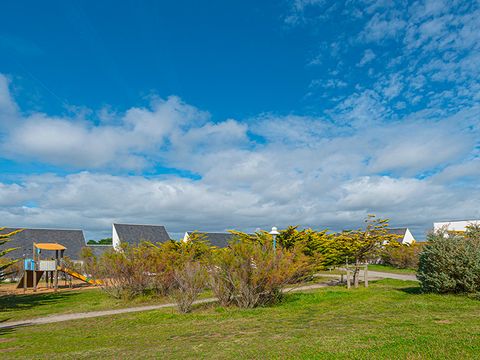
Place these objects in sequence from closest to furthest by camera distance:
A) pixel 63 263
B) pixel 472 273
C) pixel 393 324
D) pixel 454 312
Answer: pixel 393 324
pixel 454 312
pixel 472 273
pixel 63 263

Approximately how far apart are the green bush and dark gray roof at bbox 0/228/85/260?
1309 inches

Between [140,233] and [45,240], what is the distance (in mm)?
10337

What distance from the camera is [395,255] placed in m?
36.0

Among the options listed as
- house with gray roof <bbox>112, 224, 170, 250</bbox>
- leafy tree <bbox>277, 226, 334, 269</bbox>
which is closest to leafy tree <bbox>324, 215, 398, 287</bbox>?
leafy tree <bbox>277, 226, 334, 269</bbox>

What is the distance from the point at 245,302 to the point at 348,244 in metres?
8.16

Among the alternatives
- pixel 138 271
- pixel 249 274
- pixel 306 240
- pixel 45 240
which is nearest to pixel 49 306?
pixel 138 271

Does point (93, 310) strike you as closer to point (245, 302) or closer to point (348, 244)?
point (245, 302)

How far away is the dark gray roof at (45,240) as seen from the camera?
36.4 m

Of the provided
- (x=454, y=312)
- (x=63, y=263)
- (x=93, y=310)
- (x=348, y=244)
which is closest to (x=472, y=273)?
(x=454, y=312)

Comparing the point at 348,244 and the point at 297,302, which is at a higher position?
the point at 348,244

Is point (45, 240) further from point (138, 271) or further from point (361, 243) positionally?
point (361, 243)

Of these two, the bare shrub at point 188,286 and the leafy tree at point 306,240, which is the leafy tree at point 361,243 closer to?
the leafy tree at point 306,240

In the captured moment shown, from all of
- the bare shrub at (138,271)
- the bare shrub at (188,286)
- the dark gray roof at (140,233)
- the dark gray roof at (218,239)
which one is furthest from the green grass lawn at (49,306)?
the dark gray roof at (218,239)

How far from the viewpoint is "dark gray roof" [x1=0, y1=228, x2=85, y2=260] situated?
1432 inches
